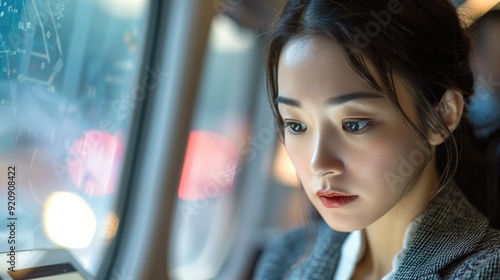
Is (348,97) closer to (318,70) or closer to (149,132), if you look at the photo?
(318,70)

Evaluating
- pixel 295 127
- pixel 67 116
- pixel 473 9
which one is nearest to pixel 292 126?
pixel 295 127

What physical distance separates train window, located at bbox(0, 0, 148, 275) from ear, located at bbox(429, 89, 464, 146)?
866mm

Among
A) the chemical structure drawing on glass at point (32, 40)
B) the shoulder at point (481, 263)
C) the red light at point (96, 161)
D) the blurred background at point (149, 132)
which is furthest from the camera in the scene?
the red light at point (96, 161)

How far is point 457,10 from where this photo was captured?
3.27 ft

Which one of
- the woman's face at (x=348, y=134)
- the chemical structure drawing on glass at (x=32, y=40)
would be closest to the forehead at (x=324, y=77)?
the woman's face at (x=348, y=134)

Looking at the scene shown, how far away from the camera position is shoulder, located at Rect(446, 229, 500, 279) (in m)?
0.87

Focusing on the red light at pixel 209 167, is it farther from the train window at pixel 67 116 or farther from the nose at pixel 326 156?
the nose at pixel 326 156

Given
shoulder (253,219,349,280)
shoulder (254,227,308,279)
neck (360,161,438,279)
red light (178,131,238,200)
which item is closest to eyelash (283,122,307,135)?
neck (360,161,438,279)

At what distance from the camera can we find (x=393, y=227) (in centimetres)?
107

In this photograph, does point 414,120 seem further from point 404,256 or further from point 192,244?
point 192,244

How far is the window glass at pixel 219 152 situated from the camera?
6.25 ft

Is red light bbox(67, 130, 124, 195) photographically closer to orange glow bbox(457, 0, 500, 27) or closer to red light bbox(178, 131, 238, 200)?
red light bbox(178, 131, 238, 200)

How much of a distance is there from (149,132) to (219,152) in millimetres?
586

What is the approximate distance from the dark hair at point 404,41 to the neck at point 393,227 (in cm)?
11
